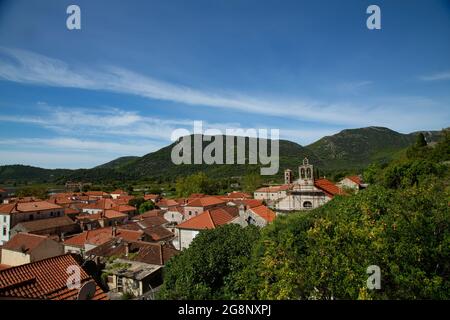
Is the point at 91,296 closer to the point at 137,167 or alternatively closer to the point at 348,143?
the point at 137,167

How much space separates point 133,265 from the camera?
61.6ft

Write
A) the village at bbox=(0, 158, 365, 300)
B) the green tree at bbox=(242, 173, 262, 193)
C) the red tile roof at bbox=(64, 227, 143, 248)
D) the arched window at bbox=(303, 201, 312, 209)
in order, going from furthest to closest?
the green tree at bbox=(242, 173, 262, 193) < the arched window at bbox=(303, 201, 312, 209) < the red tile roof at bbox=(64, 227, 143, 248) < the village at bbox=(0, 158, 365, 300)

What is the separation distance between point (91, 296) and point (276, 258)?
5.14 meters

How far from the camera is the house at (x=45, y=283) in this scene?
7539 mm

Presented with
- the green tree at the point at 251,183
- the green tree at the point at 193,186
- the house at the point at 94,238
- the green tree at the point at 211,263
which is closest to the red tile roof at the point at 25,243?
the house at the point at 94,238

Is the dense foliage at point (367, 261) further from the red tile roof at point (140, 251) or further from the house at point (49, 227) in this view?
the house at point (49, 227)

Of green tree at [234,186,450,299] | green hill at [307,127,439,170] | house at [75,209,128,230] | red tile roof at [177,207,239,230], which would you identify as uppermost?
green hill at [307,127,439,170]

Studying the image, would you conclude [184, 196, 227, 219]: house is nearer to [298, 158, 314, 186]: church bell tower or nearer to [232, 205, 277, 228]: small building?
[298, 158, 314, 186]: church bell tower

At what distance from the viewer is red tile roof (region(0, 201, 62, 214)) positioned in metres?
36.5

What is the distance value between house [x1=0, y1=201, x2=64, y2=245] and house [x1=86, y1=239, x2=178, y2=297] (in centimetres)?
2142

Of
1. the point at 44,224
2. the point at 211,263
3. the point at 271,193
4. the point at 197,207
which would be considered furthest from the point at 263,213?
the point at 271,193

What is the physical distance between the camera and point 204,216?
2473 cm

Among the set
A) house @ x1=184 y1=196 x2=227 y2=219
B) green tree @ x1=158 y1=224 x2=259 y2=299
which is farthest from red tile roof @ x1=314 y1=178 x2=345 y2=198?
green tree @ x1=158 y1=224 x2=259 y2=299
